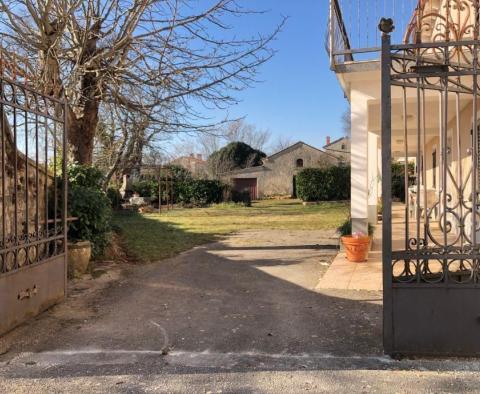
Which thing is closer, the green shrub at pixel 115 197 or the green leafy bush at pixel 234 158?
the green shrub at pixel 115 197

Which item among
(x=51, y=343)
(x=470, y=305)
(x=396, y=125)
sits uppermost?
(x=396, y=125)

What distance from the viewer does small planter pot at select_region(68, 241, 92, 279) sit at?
23.7ft

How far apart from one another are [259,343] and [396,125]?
35.0 feet

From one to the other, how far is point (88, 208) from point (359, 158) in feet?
16.7

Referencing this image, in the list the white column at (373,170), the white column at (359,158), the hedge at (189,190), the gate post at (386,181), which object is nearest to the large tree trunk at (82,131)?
the white column at (359,158)

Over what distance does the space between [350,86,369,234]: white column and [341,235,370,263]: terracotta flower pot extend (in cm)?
69

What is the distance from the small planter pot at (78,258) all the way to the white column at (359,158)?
16.2ft

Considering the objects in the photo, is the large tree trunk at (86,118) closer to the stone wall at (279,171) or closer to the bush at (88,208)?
the bush at (88,208)

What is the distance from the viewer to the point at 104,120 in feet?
51.9

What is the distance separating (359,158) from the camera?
8789mm

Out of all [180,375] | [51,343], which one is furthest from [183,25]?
[180,375]

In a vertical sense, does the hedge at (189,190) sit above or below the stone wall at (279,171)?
below

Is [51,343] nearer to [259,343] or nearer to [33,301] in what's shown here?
[33,301]

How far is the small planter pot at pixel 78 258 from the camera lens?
7.23 metres
